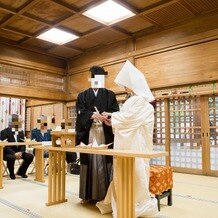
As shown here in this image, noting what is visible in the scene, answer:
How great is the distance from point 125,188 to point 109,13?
13.5ft

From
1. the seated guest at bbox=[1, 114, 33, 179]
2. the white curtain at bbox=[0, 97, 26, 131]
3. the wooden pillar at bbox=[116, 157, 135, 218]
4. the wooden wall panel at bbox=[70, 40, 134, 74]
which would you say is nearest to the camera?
the wooden pillar at bbox=[116, 157, 135, 218]

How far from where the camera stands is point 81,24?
6109mm

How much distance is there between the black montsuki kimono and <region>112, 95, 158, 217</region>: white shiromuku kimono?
1.53 ft

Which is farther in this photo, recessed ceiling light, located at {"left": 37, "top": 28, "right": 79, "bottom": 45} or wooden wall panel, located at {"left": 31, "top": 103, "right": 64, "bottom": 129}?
wooden wall panel, located at {"left": 31, "top": 103, "right": 64, "bottom": 129}

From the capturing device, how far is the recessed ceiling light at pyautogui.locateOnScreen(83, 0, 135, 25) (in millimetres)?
5255

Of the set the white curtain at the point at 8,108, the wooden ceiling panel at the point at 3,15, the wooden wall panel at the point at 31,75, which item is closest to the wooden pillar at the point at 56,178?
the wooden ceiling panel at the point at 3,15

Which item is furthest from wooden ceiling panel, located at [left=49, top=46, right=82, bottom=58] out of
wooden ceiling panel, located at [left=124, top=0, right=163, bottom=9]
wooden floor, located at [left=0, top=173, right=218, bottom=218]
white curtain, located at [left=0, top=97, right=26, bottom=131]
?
wooden floor, located at [left=0, top=173, right=218, bottom=218]

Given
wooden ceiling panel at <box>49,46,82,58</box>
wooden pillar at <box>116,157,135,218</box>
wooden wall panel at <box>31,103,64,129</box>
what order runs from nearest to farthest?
wooden pillar at <box>116,157,135,218</box> → wooden ceiling panel at <box>49,46,82,58</box> → wooden wall panel at <box>31,103,64,129</box>

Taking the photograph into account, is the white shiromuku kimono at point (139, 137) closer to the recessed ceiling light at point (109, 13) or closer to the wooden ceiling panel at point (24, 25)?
the recessed ceiling light at point (109, 13)

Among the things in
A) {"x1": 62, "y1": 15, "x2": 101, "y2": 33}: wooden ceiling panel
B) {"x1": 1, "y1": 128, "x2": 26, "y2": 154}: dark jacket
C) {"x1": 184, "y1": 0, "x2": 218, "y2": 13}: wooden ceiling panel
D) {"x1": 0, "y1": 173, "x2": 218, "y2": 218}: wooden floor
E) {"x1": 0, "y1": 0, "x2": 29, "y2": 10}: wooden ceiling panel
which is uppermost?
{"x1": 184, "y1": 0, "x2": 218, "y2": 13}: wooden ceiling panel

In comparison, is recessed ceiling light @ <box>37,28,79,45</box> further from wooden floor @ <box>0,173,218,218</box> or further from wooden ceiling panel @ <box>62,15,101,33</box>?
wooden floor @ <box>0,173,218,218</box>

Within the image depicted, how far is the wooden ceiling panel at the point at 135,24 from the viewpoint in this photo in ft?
19.4

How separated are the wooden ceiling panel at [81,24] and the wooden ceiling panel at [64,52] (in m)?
1.37

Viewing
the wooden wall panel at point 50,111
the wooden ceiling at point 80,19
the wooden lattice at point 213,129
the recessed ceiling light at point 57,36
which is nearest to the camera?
the wooden ceiling at point 80,19
